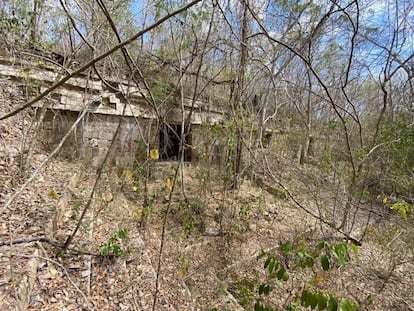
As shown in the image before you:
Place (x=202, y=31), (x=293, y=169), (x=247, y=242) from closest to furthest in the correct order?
(x=202, y=31), (x=247, y=242), (x=293, y=169)

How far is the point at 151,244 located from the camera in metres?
3.46

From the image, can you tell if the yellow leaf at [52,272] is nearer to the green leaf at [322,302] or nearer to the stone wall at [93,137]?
the green leaf at [322,302]

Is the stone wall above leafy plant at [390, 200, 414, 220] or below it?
above

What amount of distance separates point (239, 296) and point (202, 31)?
346cm

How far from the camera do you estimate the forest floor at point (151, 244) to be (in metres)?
1.81

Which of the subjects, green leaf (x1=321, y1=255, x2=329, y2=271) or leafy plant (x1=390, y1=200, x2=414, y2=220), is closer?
green leaf (x1=321, y1=255, x2=329, y2=271)

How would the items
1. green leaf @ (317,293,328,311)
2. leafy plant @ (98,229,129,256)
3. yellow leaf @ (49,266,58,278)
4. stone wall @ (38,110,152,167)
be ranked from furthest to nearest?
stone wall @ (38,110,152,167) < leafy plant @ (98,229,129,256) < yellow leaf @ (49,266,58,278) < green leaf @ (317,293,328,311)

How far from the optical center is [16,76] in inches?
147

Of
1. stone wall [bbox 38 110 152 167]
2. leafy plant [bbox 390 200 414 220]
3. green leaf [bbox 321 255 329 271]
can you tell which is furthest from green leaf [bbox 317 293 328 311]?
stone wall [bbox 38 110 152 167]

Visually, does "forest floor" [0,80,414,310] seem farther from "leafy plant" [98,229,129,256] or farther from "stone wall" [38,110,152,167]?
"stone wall" [38,110,152,167]

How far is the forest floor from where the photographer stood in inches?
71.3

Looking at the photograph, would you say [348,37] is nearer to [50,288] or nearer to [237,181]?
[237,181]

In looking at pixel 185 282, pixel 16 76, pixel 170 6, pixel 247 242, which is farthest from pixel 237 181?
pixel 16 76

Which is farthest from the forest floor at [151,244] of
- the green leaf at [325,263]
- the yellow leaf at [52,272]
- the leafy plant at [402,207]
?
the leafy plant at [402,207]
